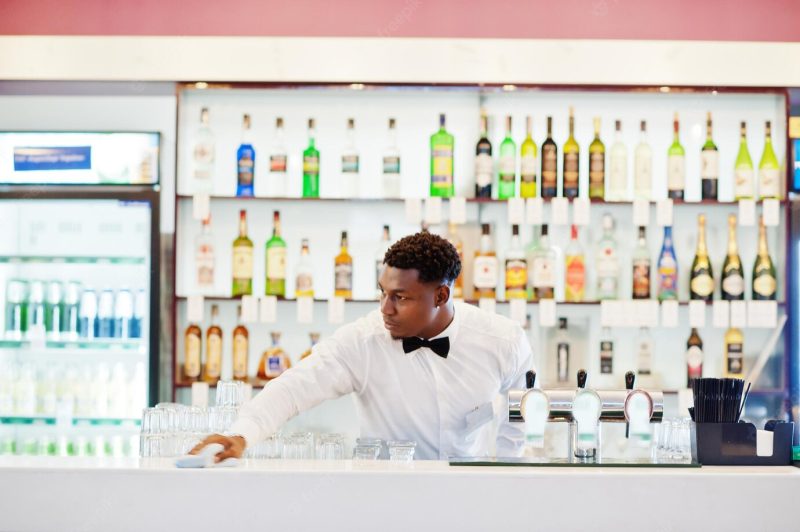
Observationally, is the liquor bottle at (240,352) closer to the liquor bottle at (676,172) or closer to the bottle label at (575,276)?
the bottle label at (575,276)

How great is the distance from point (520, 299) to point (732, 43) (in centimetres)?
142

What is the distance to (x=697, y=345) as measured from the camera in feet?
14.3

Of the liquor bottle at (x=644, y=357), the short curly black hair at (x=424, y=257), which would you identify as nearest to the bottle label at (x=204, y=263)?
the short curly black hair at (x=424, y=257)

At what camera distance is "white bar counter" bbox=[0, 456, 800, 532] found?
1972 millimetres

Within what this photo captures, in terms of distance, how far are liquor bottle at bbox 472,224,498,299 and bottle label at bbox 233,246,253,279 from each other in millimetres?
1010

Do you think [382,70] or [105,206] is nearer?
[382,70]

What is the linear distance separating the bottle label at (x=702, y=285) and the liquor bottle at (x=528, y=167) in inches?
32.5

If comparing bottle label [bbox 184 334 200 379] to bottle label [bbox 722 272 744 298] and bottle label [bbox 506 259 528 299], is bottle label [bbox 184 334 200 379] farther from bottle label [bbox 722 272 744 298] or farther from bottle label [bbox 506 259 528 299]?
bottle label [bbox 722 272 744 298]

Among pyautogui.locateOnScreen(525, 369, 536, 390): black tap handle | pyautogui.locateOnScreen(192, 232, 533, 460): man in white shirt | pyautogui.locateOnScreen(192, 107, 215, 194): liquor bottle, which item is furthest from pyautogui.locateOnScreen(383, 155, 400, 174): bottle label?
pyautogui.locateOnScreen(525, 369, 536, 390): black tap handle

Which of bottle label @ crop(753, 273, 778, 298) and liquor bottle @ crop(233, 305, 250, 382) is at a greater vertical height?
bottle label @ crop(753, 273, 778, 298)

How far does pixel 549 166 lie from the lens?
14.0 feet

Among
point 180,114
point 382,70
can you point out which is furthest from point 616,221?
point 180,114

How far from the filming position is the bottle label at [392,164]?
429cm

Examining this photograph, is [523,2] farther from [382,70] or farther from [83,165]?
[83,165]
